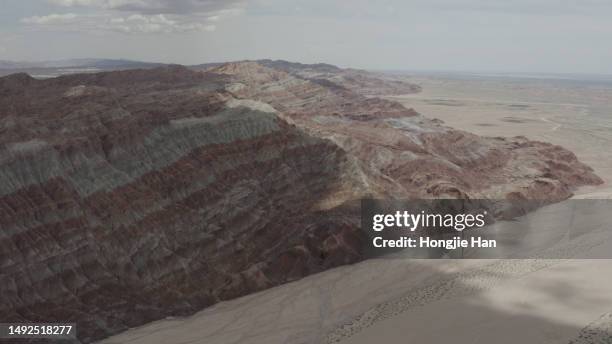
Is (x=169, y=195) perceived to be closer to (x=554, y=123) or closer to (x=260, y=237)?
(x=260, y=237)

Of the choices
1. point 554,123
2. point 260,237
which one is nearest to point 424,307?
point 260,237

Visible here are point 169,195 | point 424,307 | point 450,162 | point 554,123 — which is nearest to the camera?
point 424,307

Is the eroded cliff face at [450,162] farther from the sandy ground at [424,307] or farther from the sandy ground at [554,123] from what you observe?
the sandy ground at [424,307]

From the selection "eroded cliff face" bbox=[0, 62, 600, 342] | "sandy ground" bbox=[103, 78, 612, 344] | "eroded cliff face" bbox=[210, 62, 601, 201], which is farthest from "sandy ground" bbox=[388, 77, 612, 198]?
"eroded cliff face" bbox=[0, 62, 600, 342]

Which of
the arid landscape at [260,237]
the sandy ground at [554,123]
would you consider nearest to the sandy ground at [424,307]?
the arid landscape at [260,237]

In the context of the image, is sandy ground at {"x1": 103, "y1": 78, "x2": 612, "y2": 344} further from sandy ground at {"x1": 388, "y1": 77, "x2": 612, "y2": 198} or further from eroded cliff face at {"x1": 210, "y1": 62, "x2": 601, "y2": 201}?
sandy ground at {"x1": 388, "y1": 77, "x2": 612, "y2": 198}

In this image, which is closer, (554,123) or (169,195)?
(169,195)

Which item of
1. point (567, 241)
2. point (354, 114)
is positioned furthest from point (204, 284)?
point (354, 114)
